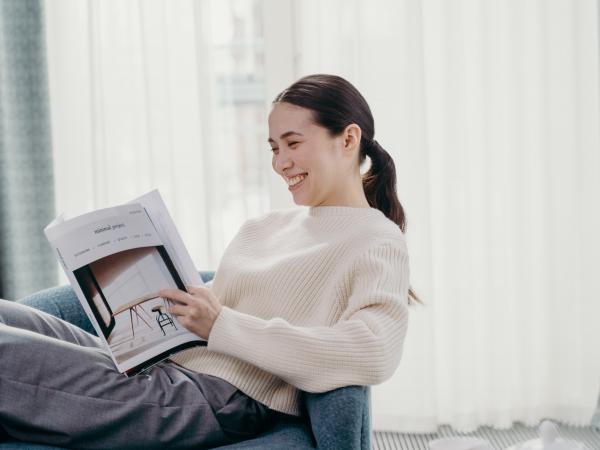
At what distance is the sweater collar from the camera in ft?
4.94

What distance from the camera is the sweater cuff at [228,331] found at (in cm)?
127

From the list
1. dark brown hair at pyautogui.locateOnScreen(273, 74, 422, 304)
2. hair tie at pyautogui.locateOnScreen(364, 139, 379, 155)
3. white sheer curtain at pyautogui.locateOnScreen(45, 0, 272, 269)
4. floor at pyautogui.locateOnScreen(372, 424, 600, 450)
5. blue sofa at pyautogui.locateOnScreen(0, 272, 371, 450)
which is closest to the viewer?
blue sofa at pyautogui.locateOnScreen(0, 272, 371, 450)

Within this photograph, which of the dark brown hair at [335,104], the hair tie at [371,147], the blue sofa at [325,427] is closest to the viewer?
the blue sofa at [325,427]

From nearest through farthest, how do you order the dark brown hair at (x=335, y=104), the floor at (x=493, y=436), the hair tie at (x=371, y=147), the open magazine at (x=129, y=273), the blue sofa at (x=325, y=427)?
1. the blue sofa at (x=325, y=427)
2. the open magazine at (x=129, y=273)
3. the dark brown hair at (x=335, y=104)
4. the hair tie at (x=371, y=147)
5. the floor at (x=493, y=436)

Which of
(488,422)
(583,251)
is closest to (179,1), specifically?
(583,251)

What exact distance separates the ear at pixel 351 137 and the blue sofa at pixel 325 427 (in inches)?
20.6

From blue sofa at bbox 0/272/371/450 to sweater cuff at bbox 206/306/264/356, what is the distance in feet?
0.51

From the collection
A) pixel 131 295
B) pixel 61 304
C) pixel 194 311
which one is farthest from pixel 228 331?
pixel 61 304

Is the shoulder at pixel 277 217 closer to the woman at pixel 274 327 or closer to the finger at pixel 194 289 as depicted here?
the woman at pixel 274 327

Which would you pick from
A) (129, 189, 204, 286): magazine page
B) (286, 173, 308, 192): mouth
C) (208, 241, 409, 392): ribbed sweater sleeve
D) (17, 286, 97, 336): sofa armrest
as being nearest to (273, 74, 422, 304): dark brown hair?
(286, 173, 308, 192): mouth

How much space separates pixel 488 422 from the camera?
241cm

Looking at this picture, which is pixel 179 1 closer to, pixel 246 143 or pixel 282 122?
pixel 246 143

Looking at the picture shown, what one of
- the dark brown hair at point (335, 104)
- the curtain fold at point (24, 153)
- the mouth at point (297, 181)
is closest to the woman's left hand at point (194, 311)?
the mouth at point (297, 181)

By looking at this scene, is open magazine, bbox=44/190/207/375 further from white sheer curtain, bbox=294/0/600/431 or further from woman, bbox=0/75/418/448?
white sheer curtain, bbox=294/0/600/431
